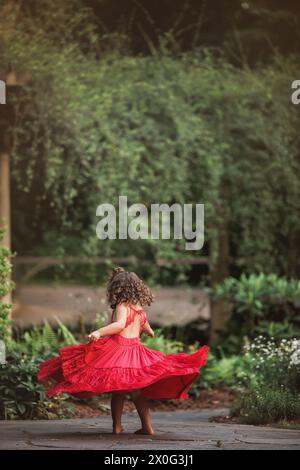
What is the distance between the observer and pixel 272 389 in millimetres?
7160

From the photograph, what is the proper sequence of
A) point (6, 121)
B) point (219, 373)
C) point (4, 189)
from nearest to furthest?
point (219, 373) < point (4, 189) < point (6, 121)

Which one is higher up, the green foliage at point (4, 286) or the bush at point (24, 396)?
the green foliage at point (4, 286)

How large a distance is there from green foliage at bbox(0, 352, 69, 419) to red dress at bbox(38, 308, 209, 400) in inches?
48.5

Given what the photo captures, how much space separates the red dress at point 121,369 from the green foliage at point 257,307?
4535 mm

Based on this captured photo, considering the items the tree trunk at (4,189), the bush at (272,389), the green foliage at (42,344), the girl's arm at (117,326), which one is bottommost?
the bush at (272,389)

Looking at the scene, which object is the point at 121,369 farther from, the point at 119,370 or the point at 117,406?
the point at 117,406

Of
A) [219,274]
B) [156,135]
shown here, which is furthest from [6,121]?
[219,274]

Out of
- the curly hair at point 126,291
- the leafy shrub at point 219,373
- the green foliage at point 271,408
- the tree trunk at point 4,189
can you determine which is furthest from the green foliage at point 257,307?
the curly hair at point 126,291

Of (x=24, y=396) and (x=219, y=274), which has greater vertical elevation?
(x=219, y=274)

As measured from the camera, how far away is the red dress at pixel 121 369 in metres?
5.42

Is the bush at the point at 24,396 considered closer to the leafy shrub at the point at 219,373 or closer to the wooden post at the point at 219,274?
the leafy shrub at the point at 219,373

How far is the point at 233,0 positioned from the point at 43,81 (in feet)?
12.0

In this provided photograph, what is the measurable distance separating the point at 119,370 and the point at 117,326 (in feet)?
0.84

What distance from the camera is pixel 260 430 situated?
20.0 ft
